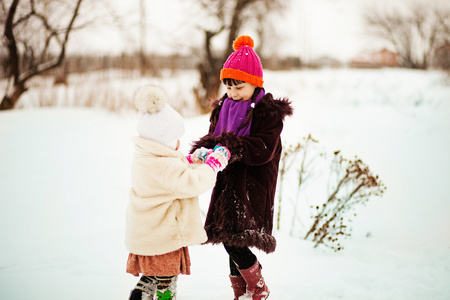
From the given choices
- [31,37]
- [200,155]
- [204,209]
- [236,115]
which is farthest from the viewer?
[31,37]

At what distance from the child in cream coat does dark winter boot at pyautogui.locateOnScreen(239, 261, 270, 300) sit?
36 cm

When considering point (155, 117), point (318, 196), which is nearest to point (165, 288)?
point (155, 117)

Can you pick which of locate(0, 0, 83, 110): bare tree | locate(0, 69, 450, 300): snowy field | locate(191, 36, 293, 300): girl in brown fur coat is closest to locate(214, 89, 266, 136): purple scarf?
locate(191, 36, 293, 300): girl in brown fur coat

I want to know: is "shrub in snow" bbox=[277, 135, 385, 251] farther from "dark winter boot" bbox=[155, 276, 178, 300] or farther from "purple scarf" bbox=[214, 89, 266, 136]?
"dark winter boot" bbox=[155, 276, 178, 300]

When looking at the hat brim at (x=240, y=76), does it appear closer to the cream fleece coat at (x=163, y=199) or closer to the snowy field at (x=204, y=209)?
the cream fleece coat at (x=163, y=199)

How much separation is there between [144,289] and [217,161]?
81cm

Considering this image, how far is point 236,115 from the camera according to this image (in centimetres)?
214

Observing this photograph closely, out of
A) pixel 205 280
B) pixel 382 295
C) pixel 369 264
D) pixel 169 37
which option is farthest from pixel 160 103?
pixel 169 37

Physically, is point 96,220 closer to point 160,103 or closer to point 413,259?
point 160,103

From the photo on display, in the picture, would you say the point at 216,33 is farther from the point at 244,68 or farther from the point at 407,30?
the point at 407,30

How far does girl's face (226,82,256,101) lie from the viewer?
2.17m

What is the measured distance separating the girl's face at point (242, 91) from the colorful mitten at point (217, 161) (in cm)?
43

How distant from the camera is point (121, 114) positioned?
25.8 ft

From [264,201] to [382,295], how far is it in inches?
47.1
